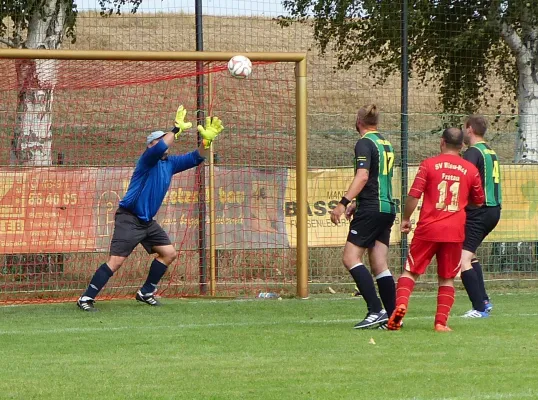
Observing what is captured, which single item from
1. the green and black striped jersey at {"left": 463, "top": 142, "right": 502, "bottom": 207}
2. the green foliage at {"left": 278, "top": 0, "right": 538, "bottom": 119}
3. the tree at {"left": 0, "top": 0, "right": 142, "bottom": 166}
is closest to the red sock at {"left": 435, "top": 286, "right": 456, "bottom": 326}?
the green and black striped jersey at {"left": 463, "top": 142, "right": 502, "bottom": 207}

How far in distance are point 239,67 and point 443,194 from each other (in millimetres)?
3092

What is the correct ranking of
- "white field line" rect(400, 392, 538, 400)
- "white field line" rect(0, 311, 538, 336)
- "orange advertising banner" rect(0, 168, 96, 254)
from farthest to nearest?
"orange advertising banner" rect(0, 168, 96, 254) < "white field line" rect(0, 311, 538, 336) < "white field line" rect(400, 392, 538, 400)

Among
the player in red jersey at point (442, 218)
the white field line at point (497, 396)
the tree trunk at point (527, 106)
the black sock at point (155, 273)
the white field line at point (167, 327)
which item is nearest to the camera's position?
the white field line at point (497, 396)

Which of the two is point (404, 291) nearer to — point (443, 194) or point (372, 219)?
point (372, 219)

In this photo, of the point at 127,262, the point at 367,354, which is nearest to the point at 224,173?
the point at 127,262

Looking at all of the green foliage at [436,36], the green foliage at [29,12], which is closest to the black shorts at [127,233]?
the green foliage at [29,12]

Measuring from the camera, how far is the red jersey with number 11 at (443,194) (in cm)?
894

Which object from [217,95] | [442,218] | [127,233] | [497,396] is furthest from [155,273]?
[497,396]

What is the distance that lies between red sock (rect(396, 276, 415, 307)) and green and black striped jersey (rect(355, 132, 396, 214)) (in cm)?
72

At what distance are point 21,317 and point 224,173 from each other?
3.56 m

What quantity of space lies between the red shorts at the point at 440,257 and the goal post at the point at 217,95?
129 inches

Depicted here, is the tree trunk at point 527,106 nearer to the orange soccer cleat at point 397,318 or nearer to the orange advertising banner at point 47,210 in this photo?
the orange advertising banner at point 47,210

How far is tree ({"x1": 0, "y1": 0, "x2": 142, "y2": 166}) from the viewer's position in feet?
41.9

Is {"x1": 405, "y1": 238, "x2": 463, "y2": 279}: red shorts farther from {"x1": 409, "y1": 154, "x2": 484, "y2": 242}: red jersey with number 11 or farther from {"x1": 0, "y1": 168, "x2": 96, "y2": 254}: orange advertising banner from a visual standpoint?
{"x1": 0, "y1": 168, "x2": 96, "y2": 254}: orange advertising banner
